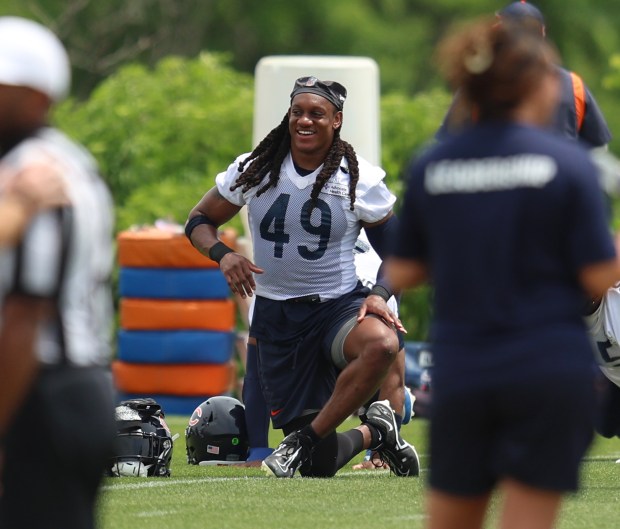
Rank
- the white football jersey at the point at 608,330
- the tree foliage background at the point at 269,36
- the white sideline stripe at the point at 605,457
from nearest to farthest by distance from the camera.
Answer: the white football jersey at the point at 608,330, the white sideline stripe at the point at 605,457, the tree foliage background at the point at 269,36

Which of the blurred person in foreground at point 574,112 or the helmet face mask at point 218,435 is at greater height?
the blurred person in foreground at point 574,112

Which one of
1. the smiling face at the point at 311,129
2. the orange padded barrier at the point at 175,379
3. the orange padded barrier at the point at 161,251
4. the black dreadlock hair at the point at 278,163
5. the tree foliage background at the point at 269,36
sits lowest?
the orange padded barrier at the point at 175,379

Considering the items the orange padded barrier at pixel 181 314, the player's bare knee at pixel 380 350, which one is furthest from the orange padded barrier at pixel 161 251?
the player's bare knee at pixel 380 350

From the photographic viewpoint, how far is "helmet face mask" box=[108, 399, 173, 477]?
7.93m

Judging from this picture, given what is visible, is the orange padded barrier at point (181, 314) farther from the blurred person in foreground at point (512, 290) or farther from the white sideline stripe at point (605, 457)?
the blurred person in foreground at point (512, 290)

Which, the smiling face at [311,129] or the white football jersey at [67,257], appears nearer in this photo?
the white football jersey at [67,257]

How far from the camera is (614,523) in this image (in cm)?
621

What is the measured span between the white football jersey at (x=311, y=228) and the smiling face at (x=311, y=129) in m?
0.09

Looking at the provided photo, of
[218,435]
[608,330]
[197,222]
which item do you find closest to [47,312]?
[608,330]

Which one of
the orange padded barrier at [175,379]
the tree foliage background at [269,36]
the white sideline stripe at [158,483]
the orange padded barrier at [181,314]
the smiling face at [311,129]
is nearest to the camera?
the white sideline stripe at [158,483]

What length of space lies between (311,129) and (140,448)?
173cm

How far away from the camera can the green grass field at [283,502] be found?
6.18m

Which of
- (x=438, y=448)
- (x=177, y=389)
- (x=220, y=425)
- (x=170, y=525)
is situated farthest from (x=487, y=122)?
(x=177, y=389)

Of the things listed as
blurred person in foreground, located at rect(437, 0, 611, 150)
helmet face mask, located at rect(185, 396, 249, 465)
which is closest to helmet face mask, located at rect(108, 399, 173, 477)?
helmet face mask, located at rect(185, 396, 249, 465)
